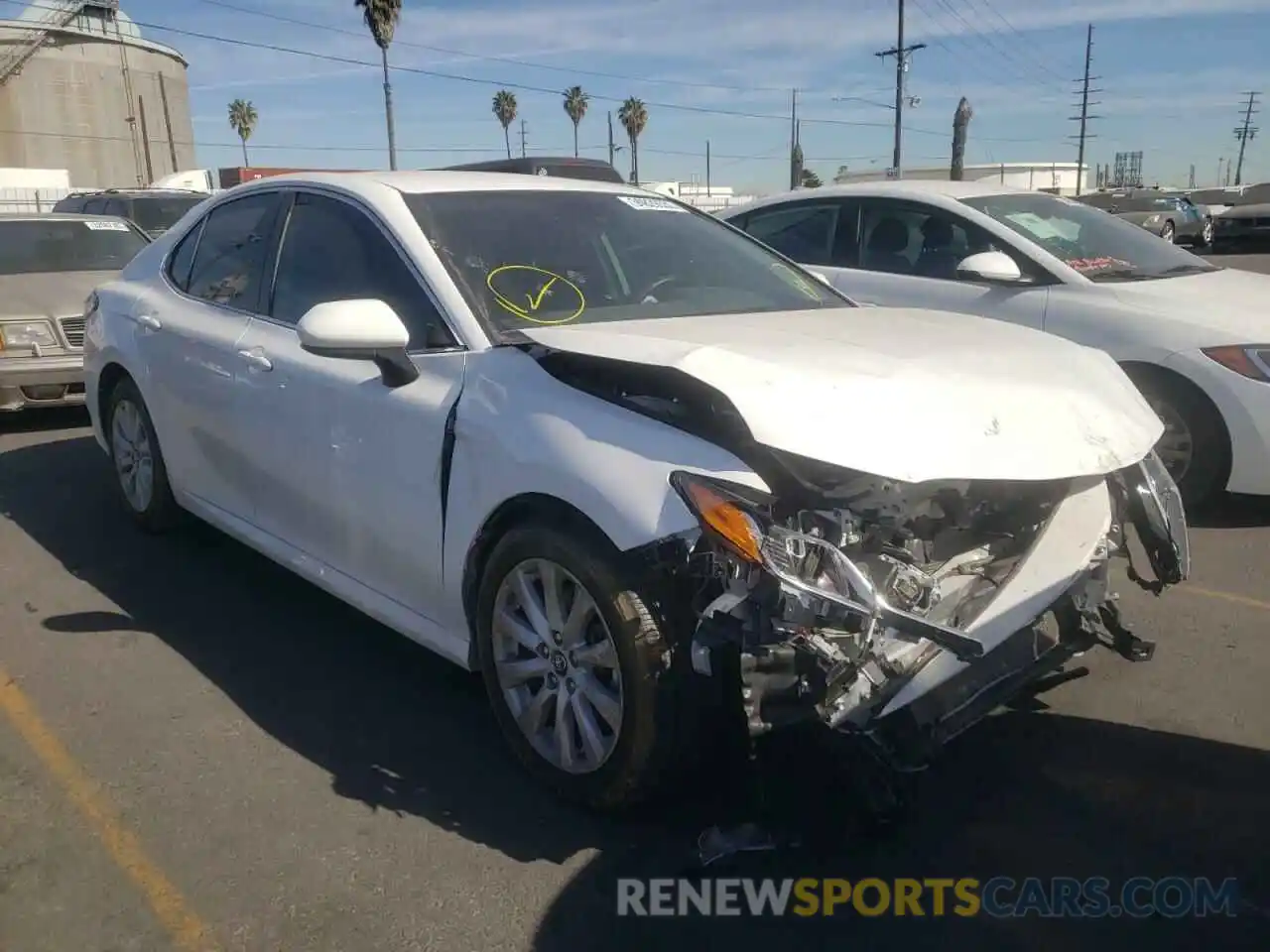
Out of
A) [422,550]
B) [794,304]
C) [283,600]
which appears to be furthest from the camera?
[283,600]

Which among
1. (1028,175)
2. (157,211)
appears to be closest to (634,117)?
(1028,175)

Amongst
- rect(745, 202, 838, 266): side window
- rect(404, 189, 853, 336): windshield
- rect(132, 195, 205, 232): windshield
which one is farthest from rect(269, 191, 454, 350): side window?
rect(132, 195, 205, 232): windshield

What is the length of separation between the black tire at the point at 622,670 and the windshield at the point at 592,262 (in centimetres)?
76

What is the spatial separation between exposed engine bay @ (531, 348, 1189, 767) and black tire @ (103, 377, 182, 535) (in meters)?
2.72

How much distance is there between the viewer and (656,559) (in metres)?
2.60

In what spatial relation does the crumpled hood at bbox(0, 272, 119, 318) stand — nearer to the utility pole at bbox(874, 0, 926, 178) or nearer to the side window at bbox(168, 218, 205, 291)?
the side window at bbox(168, 218, 205, 291)

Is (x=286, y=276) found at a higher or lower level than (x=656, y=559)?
higher

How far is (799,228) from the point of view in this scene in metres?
7.23

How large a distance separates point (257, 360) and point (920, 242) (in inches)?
162

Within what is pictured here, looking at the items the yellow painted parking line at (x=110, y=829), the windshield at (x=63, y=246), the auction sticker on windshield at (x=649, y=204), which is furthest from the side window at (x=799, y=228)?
the windshield at (x=63, y=246)

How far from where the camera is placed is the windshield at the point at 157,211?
16062 millimetres

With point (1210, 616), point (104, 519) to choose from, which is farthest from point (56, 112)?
point (1210, 616)

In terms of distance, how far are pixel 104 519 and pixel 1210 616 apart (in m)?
5.20

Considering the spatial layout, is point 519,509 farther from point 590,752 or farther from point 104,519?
point 104,519
